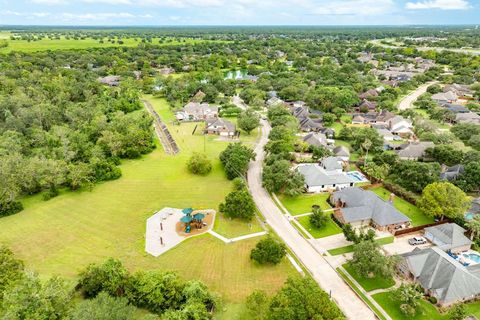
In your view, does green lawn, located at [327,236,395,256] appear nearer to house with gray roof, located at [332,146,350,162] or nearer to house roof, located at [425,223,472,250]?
house roof, located at [425,223,472,250]

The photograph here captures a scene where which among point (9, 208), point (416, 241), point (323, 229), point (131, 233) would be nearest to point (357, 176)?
point (416, 241)

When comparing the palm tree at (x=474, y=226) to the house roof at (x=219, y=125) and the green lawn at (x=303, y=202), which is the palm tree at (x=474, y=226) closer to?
the green lawn at (x=303, y=202)

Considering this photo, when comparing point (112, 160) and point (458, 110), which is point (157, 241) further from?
point (458, 110)

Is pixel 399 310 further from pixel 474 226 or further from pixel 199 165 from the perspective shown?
pixel 199 165

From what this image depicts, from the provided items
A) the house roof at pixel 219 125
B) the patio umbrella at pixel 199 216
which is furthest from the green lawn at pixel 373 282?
the house roof at pixel 219 125

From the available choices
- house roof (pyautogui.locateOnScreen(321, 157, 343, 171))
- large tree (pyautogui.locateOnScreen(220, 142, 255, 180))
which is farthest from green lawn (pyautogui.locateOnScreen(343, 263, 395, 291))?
large tree (pyautogui.locateOnScreen(220, 142, 255, 180))

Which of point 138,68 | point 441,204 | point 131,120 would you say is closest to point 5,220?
point 131,120
